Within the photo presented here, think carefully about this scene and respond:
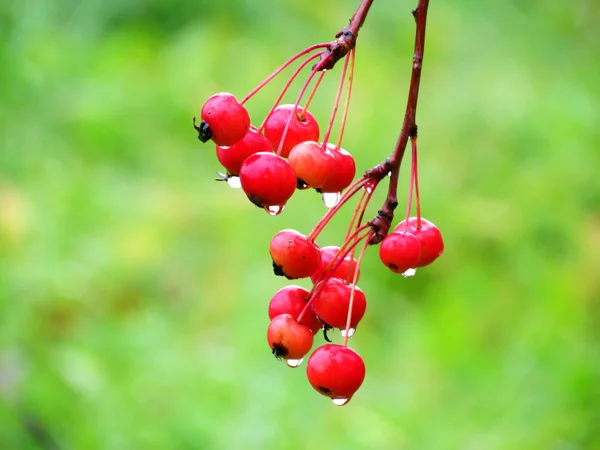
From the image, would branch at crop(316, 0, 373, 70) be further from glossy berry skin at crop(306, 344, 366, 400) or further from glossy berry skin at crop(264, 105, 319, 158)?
glossy berry skin at crop(306, 344, 366, 400)

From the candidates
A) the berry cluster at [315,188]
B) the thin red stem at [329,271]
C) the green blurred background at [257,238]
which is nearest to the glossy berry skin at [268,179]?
the berry cluster at [315,188]

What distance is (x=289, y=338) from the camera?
3.77 feet

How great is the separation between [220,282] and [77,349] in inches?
34.0

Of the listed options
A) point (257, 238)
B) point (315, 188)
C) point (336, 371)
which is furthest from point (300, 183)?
point (257, 238)

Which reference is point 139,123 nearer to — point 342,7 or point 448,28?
point 342,7

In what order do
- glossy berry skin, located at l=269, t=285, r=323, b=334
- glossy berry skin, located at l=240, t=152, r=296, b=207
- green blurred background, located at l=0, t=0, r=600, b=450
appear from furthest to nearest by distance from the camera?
green blurred background, located at l=0, t=0, r=600, b=450 < glossy berry skin, located at l=269, t=285, r=323, b=334 < glossy berry skin, located at l=240, t=152, r=296, b=207

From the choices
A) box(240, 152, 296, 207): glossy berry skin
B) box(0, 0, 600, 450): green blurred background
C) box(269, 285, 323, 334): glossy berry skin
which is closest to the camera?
box(240, 152, 296, 207): glossy berry skin

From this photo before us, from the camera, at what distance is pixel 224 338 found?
12.4 ft

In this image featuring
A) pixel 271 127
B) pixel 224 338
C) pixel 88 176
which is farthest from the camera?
pixel 88 176

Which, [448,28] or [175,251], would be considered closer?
[175,251]

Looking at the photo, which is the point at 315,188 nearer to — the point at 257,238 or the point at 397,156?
the point at 397,156

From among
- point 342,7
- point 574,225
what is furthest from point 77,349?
point 342,7

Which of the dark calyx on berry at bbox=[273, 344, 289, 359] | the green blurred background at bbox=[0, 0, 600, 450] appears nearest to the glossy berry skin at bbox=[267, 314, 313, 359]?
the dark calyx on berry at bbox=[273, 344, 289, 359]

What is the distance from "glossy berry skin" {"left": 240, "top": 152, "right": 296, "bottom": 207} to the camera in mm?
1076
